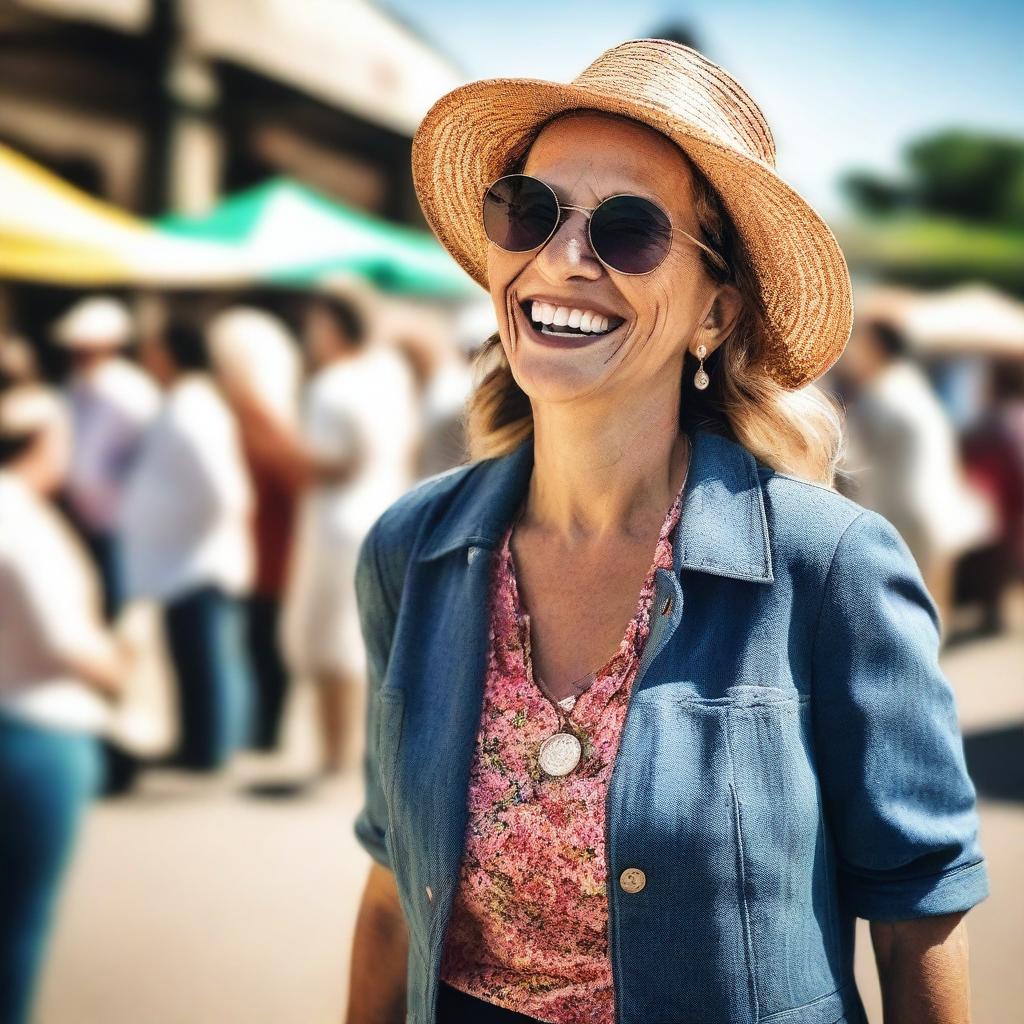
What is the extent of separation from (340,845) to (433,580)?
337 cm

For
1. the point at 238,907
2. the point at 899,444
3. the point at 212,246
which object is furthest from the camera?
the point at 212,246

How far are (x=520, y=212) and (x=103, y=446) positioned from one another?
453cm

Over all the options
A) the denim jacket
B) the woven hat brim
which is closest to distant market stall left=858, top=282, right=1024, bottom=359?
the woven hat brim

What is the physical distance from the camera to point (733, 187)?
1719 mm

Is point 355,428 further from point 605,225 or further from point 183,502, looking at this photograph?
point 605,225

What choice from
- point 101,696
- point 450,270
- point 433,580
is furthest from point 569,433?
point 450,270

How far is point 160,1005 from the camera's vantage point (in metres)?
3.80

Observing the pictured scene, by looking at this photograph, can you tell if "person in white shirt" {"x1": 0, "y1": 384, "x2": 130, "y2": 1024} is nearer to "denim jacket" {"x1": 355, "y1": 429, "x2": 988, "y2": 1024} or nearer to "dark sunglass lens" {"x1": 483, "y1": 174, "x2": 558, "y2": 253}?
"denim jacket" {"x1": 355, "y1": 429, "x2": 988, "y2": 1024}

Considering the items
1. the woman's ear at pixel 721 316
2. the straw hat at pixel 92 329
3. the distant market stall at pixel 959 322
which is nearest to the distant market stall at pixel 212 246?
the straw hat at pixel 92 329

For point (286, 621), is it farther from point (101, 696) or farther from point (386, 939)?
A: point (386, 939)

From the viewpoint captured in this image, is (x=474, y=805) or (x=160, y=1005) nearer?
(x=474, y=805)

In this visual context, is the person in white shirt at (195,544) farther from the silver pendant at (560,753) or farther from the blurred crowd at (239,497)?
the silver pendant at (560,753)

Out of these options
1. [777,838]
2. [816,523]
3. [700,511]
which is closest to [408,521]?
[700,511]

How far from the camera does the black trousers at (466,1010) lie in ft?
5.42
